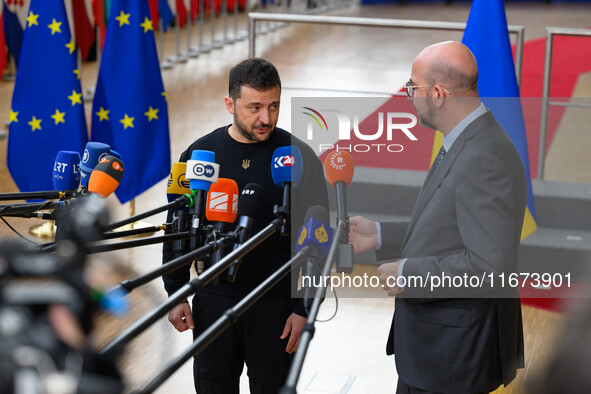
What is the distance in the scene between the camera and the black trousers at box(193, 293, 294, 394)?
2.35 m

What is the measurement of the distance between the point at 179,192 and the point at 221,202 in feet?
0.95

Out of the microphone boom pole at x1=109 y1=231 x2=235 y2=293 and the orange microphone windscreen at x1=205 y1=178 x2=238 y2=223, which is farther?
the orange microphone windscreen at x1=205 y1=178 x2=238 y2=223

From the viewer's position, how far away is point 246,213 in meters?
2.00

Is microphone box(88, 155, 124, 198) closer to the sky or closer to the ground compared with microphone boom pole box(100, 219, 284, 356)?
closer to the sky

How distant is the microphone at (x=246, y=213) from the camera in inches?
75.7

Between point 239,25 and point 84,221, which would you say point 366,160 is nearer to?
point 84,221

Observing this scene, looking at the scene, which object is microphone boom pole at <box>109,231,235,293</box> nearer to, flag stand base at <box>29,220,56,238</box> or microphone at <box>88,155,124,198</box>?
microphone at <box>88,155,124,198</box>

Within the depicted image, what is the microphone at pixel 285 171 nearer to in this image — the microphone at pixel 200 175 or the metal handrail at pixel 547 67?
the microphone at pixel 200 175

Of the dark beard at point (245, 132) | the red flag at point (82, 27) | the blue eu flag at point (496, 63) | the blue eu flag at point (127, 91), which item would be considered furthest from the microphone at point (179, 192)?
the red flag at point (82, 27)

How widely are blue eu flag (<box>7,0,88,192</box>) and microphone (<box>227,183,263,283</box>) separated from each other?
10.7 feet

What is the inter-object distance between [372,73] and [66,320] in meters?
9.92

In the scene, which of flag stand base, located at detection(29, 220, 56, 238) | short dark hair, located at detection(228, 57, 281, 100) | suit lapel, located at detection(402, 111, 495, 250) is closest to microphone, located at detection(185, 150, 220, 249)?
short dark hair, located at detection(228, 57, 281, 100)

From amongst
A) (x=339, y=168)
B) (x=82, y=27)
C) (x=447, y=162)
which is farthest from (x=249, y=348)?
(x=82, y=27)

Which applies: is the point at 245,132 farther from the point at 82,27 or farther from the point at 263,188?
the point at 82,27
